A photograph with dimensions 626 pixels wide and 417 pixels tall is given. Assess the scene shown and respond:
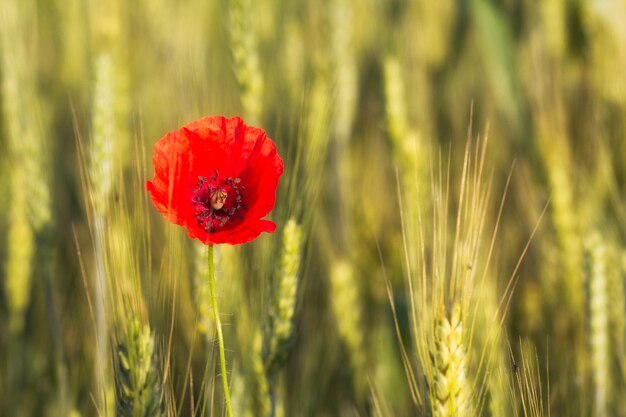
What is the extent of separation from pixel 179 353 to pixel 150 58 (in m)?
1.16

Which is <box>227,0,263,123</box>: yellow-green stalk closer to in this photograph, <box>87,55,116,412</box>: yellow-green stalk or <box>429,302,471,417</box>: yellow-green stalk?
<box>87,55,116,412</box>: yellow-green stalk

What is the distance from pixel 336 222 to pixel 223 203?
3.52ft

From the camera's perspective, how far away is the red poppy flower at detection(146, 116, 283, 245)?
0.92 metres

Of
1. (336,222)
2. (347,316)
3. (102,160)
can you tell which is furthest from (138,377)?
(336,222)

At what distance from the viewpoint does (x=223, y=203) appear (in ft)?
3.28

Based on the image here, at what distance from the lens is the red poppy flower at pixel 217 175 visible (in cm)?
92

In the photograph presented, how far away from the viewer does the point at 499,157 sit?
235cm

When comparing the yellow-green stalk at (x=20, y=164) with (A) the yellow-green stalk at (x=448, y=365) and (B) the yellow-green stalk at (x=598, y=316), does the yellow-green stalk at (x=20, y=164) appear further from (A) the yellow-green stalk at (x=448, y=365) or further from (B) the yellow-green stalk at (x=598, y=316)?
(B) the yellow-green stalk at (x=598, y=316)

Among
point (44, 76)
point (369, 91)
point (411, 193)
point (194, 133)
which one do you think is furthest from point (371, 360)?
point (44, 76)

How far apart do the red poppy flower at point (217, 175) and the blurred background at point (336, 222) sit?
6 cm

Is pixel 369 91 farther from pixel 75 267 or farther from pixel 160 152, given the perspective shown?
pixel 160 152

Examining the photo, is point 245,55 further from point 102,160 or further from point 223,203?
point 223,203

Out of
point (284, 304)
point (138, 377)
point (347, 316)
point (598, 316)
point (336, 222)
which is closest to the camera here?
point (138, 377)

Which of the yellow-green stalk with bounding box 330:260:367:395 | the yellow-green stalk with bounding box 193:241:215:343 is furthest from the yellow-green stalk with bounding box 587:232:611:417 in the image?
the yellow-green stalk with bounding box 193:241:215:343
